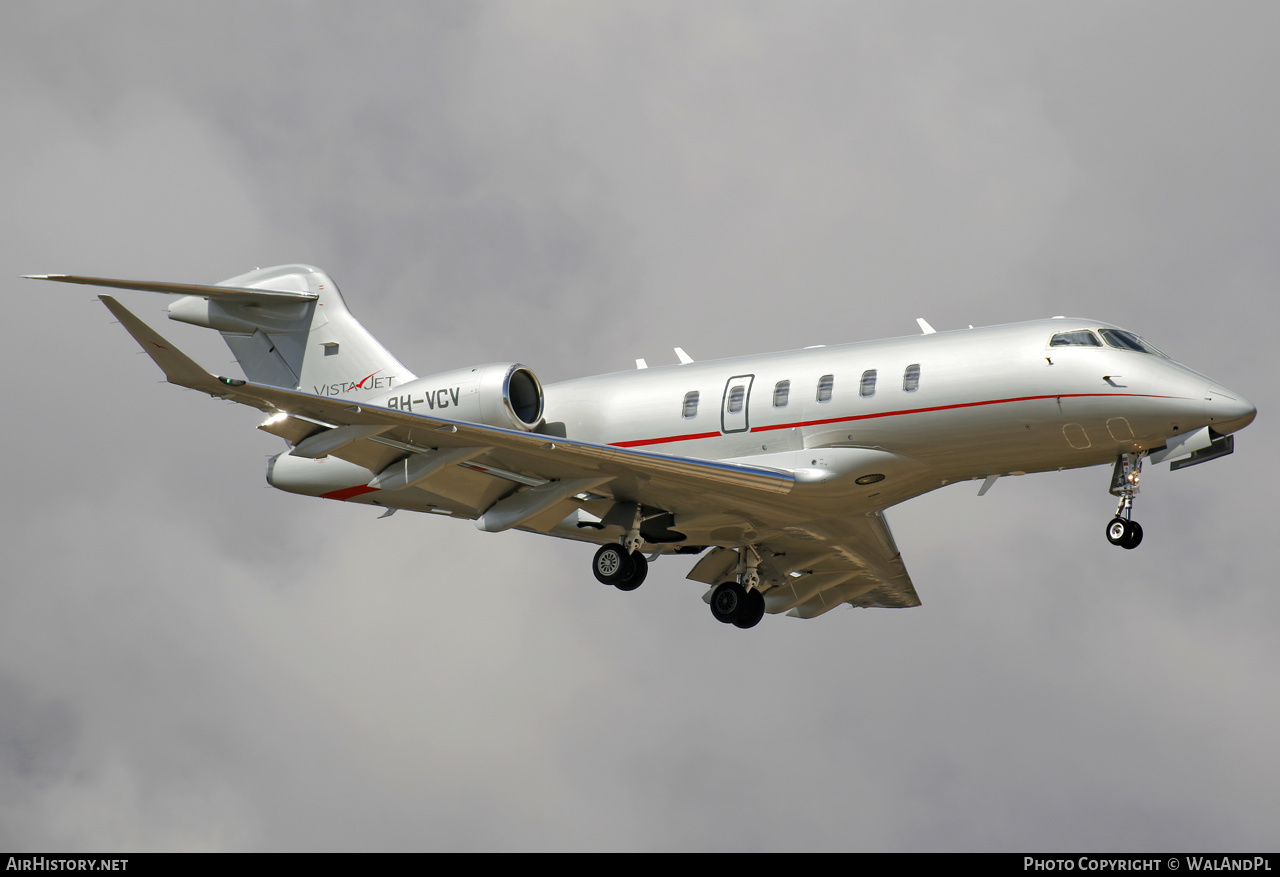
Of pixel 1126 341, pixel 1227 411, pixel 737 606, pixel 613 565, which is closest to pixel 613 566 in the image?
pixel 613 565

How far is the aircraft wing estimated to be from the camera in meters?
19.4

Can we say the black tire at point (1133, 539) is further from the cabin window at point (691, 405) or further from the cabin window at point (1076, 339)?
the cabin window at point (691, 405)

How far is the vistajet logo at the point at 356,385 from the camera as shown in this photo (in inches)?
1016

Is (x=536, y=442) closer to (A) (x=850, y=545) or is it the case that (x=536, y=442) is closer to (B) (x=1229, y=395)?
(A) (x=850, y=545)

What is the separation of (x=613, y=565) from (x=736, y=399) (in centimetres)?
296

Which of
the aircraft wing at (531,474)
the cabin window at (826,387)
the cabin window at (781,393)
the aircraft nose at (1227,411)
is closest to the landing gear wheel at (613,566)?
the aircraft wing at (531,474)

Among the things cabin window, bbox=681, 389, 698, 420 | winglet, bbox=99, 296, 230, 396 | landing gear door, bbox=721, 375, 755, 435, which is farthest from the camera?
cabin window, bbox=681, 389, 698, 420

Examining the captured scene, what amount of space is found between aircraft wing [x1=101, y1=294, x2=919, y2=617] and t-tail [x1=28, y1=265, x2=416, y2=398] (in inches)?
107

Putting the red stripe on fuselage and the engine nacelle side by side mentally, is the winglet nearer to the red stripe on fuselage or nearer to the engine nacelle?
the engine nacelle

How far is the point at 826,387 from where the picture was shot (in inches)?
837

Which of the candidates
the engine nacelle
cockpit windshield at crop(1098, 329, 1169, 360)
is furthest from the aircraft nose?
the engine nacelle

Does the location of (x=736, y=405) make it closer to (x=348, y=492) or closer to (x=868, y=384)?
(x=868, y=384)

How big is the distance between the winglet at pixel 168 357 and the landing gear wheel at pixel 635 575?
6.50 meters

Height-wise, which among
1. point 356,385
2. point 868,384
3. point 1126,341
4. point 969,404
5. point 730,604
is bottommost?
point 730,604
